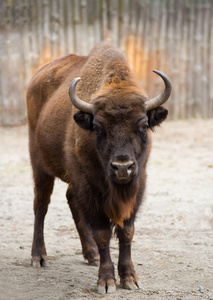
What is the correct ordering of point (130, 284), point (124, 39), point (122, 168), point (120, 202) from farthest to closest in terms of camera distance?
point (124, 39), point (130, 284), point (120, 202), point (122, 168)

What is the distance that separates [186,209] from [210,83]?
755cm

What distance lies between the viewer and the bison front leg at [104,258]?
479cm

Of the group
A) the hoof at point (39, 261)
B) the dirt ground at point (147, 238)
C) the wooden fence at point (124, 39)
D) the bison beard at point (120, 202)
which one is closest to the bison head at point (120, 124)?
the bison beard at point (120, 202)

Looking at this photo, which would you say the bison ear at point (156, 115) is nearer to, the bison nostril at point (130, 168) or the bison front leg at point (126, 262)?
the bison nostril at point (130, 168)

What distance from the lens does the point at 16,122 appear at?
14117mm

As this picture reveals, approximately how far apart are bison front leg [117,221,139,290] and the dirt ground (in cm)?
8

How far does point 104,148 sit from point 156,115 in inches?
25.6

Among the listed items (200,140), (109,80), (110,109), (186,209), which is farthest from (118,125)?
(200,140)

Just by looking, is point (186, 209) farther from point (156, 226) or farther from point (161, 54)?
point (161, 54)

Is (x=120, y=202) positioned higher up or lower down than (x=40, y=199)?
higher up

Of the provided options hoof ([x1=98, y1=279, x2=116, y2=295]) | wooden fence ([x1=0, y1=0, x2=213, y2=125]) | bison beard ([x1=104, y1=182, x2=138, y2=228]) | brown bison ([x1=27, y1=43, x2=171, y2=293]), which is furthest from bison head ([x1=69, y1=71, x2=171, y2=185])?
wooden fence ([x1=0, y1=0, x2=213, y2=125])

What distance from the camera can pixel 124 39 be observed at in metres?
14.1

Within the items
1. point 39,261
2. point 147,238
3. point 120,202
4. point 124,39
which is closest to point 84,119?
point 120,202

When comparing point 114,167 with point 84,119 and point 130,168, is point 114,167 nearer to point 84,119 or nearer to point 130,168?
point 130,168
